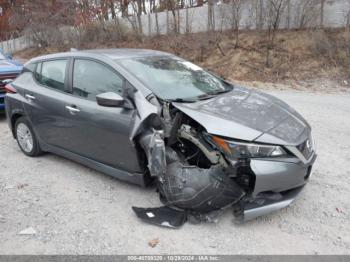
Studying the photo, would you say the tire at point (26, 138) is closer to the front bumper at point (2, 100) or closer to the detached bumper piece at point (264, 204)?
the front bumper at point (2, 100)

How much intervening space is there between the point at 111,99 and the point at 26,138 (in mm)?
2352

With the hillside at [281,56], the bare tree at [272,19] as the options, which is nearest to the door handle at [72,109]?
the hillside at [281,56]

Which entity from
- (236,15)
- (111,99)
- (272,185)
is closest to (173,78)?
(111,99)

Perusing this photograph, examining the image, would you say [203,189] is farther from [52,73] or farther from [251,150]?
[52,73]

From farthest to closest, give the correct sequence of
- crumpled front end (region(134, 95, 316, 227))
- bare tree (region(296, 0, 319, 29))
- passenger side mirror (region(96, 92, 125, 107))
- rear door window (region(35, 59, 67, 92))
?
bare tree (region(296, 0, 319, 29)) < rear door window (region(35, 59, 67, 92)) < passenger side mirror (region(96, 92, 125, 107)) < crumpled front end (region(134, 95, 316, 227))

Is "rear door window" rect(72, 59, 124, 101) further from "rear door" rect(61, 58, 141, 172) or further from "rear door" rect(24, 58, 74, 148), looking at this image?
"rear door" rect(24, 58, 74, 148)

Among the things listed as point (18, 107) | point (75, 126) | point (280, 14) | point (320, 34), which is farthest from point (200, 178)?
point (280, 14)

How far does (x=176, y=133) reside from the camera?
11.1ft

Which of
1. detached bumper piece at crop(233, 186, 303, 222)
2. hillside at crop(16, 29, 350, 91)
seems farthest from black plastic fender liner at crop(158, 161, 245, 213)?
hillside at crop(16, 29, 350, 91)

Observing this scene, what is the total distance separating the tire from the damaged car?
1.63ft

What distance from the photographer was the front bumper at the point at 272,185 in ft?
9.61

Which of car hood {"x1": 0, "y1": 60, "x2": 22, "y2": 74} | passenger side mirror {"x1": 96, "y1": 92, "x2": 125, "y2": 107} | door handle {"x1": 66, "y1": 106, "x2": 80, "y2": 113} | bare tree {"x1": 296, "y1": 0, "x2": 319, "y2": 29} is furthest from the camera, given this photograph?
bare tree {"x1": 296, "y1": 0, "x2": 319, "y2": 29}

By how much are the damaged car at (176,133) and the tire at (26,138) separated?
0.50m

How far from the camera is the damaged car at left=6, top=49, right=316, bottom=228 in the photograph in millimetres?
3041
